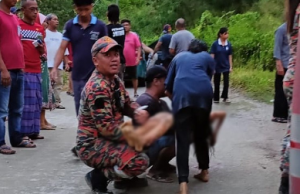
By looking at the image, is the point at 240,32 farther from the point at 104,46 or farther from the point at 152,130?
the point at 152,130

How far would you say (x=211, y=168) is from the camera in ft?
18.4

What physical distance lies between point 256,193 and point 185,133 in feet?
7.81

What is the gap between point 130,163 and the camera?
4.15 meters

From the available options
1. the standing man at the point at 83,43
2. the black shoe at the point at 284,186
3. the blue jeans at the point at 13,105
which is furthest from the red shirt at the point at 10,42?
the black shoe at the point at 284,186

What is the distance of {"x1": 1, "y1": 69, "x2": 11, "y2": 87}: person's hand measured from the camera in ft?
18.3

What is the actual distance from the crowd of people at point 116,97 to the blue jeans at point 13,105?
0.01 metres

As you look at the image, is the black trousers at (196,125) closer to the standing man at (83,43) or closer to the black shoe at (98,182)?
the black shoe at (98,182)

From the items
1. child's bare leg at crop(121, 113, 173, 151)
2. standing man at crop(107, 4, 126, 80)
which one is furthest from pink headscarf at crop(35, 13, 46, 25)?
child's bare leg at crop(121, 113, 173, 151)

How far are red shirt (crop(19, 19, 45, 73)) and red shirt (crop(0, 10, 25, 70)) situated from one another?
1.80 feet

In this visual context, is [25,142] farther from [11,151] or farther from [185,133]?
[185,133]

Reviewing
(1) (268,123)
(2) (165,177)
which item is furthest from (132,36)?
(2) (165,177)

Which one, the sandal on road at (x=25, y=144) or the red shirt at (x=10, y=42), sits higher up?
the red shirt at (x=10, y=42)

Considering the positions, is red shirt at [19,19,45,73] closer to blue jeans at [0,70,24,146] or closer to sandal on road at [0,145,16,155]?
blue jeans at [0,70,24,146]

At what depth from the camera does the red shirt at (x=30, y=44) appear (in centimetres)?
646
